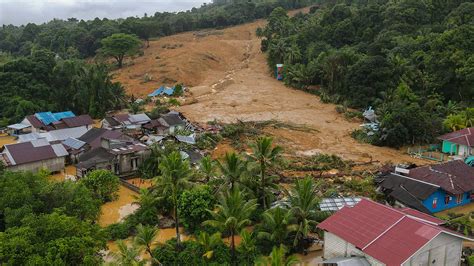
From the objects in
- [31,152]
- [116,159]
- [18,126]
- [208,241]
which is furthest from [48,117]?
[208,241]

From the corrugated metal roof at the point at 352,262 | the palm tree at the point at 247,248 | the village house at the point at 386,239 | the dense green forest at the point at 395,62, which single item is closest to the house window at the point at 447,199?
the village house at the point at 386,239

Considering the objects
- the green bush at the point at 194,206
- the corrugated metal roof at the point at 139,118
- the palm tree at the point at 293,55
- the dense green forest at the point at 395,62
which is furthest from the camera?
the palm tree at the point at 293,55

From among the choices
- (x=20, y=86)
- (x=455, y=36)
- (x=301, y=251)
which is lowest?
(x=301, y=251)

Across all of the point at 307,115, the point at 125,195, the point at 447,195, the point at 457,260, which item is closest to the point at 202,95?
the point at 307,115

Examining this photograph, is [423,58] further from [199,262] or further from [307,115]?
[199,262]

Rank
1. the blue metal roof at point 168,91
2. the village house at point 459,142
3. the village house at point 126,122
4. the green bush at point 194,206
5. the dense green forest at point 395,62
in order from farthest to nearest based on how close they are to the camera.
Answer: the blue metal roof at point 168,91 → the village house at point 126,122 → the dense green forest at point 395,62 → the village house at point 459,142 → the green bush at point 194,206

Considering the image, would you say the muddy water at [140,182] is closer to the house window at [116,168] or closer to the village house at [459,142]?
the house window at [116,168]
